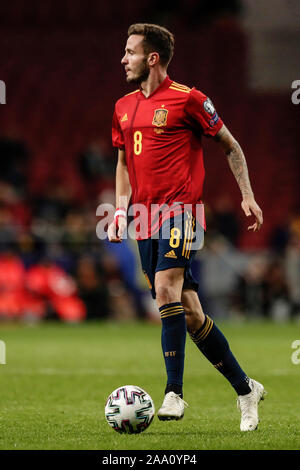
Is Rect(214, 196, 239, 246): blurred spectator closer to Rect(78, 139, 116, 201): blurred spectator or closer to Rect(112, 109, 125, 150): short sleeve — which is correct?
Rect(78, 139, 116, 201): blurred spectator

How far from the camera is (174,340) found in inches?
207

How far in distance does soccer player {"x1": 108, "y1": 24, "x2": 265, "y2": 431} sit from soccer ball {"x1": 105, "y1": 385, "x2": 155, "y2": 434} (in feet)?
0.53

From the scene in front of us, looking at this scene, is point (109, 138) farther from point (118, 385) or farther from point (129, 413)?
point (129, 413)

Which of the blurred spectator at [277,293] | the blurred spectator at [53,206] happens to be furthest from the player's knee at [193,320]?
the blurred spectator at [277,293]

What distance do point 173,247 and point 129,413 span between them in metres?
0.98

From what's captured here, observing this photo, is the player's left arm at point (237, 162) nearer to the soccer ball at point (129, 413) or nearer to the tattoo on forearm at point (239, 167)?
the tattoo on forearm at point (239, 167)

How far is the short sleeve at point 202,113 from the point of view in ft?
17.8

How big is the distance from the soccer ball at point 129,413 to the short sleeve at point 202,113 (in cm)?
162
